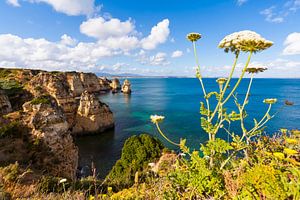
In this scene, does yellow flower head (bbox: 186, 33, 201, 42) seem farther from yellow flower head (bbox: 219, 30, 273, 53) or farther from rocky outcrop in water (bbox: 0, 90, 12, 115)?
rocky outcrop in water (bbox: 0, 90, 12, 115)

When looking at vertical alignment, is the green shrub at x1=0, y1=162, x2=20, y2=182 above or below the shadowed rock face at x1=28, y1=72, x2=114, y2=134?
above

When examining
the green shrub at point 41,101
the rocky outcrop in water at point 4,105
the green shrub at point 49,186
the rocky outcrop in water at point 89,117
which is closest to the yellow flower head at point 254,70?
the green shrub at point 49,186

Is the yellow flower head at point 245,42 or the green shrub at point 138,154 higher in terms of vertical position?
the yellow flower head at point 245,42

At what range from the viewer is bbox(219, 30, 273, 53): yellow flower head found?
10.7 feet

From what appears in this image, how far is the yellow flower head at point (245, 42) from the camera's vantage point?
10.7 feet

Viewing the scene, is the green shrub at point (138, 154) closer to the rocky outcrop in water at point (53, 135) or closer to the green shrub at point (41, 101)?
the rocky outcrop in water at point (53, 135)

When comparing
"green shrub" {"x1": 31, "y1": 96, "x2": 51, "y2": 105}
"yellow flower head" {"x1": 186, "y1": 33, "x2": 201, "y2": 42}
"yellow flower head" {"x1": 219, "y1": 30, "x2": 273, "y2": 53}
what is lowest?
"green shrub" {"x1": 31, "y1": 96, "x2": 51, "y2": 105}

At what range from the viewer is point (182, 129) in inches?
1667

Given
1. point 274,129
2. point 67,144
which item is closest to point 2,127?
point 67,144

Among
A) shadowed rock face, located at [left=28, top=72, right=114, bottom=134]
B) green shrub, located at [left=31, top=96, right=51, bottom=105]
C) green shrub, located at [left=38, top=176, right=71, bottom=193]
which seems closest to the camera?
green shrub, located at [left=38, top=176, right=71, bottom=193]

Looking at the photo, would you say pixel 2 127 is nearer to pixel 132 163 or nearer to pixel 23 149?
pixel 23 149

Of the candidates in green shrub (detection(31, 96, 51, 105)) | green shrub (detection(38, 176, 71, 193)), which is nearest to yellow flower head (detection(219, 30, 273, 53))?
green shrub (detection(38, 176, 71, 193))

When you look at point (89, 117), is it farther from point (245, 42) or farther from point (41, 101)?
point (245, 42)

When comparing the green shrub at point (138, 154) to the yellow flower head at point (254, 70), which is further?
the green shrub at point (138, 154)
